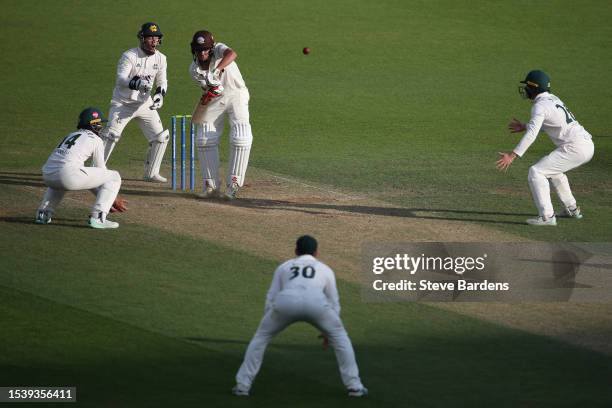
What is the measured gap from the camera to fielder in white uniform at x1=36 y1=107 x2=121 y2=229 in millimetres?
14625

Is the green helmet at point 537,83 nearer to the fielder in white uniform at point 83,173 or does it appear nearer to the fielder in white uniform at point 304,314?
the fielder in white uniform at point 83,173

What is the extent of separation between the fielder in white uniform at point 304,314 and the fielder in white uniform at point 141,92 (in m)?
8.23

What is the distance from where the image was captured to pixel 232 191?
55.5ft

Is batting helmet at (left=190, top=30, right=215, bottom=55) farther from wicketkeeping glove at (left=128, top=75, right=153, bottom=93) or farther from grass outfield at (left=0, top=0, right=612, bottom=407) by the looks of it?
grass outfield at (left=0, top=0, right=612, bottom=407)

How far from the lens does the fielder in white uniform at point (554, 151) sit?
1548 centimetres

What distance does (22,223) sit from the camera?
1541cm

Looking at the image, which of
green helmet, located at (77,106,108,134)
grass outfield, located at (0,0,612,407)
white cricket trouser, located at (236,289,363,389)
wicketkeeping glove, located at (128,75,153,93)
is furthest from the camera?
wicketkeeping glove, located at (128,75,153,93)

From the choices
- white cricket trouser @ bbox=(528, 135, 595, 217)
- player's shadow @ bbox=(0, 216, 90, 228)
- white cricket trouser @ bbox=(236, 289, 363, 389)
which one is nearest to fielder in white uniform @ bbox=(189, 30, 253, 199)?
player's shadow @ bbox=(0, 216, 90, 228)

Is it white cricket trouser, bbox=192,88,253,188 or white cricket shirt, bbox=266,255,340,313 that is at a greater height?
white cricket trouser, bbox=192,88,253,188

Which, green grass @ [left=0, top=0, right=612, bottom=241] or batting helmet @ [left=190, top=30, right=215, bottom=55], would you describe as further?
green grass @ [left=0, top=0, right=612, bottom=241]

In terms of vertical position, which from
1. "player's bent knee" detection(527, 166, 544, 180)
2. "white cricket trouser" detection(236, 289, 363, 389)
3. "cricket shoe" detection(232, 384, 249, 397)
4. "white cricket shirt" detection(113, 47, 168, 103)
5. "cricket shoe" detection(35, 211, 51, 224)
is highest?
"white cricket shirt" detection(113, 47, 168, 103)

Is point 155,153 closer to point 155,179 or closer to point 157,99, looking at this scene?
point 155,179

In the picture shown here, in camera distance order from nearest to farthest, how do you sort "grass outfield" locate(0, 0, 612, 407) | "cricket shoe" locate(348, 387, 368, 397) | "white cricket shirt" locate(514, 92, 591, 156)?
"cricket shoe" locate(348, 387, 368, 397)
"grass outfield" locate(0, 0, 612, 407)
"white cricket shirt" locate(514, 92, 591, 156)

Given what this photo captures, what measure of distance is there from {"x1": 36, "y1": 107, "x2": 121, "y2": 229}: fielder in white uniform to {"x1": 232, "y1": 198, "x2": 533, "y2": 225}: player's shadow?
2.36 metres
